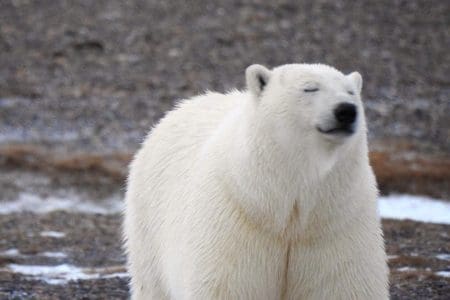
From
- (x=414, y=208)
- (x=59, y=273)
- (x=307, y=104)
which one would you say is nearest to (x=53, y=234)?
(x=59, y=273)

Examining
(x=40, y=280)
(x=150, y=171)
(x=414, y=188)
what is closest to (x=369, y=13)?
(x=414, y=188)

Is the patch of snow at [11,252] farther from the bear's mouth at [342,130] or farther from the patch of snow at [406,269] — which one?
the bear's mouth at [342,130]

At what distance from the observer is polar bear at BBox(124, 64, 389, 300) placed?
618 centimetres

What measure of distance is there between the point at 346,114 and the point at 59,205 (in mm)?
10057

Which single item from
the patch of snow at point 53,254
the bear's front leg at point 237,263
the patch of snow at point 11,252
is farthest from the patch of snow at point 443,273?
the patch of snow at point 11,252

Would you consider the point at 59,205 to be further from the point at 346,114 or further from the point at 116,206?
the point at 346,114

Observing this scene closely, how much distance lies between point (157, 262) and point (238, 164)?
1.32 m

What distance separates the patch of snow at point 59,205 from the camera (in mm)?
15180

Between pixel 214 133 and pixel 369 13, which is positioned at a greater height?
pixel 214 133

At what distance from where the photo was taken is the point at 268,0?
24.6m

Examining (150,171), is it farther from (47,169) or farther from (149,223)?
(47,169)

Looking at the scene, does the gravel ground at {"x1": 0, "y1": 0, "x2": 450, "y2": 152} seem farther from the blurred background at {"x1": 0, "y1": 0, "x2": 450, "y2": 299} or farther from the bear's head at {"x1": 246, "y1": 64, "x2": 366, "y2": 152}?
the bear's head at {"x1": 246, "y1": 64, "x2": 366, "y2": 152}

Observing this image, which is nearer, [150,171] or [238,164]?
[238,164]

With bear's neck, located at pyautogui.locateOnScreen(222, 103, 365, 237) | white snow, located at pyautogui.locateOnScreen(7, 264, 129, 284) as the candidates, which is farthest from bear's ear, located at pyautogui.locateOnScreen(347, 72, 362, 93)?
white snow, located at pyautogui.locateOnScreen(7, 264, 129, 284)
